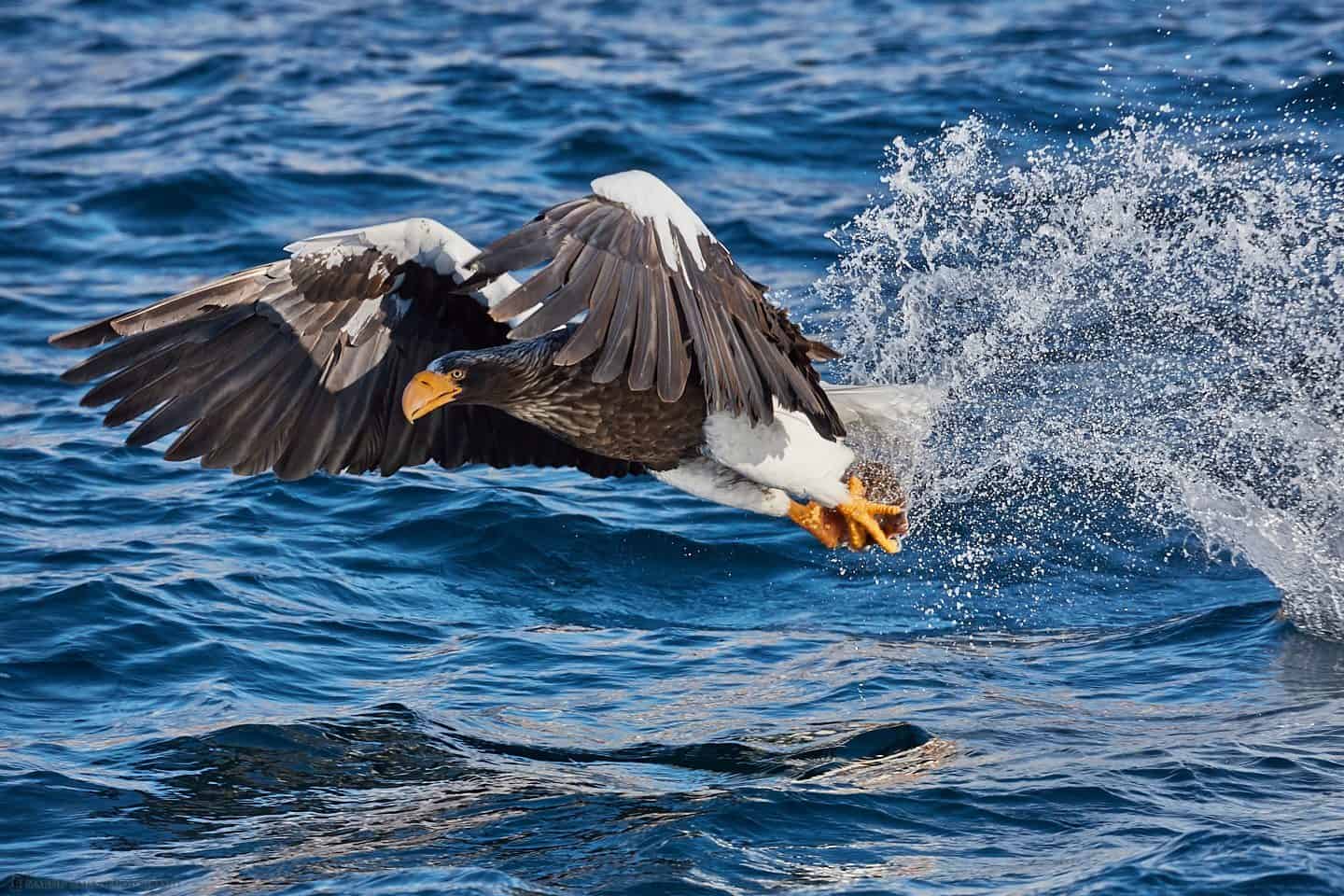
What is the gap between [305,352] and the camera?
236 inches

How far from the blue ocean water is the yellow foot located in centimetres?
32

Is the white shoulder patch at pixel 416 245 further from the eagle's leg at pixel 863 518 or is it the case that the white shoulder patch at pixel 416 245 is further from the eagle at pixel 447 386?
the eagle's leg at pixel 863 518

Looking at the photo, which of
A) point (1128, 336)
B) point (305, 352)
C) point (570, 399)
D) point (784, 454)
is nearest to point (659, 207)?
point (570, 399)

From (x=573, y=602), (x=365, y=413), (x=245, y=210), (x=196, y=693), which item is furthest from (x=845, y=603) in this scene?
(x=245, y=210)

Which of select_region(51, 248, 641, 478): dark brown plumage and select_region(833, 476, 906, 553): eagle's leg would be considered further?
select_region(833, 476, 906, 553): eagle's leg

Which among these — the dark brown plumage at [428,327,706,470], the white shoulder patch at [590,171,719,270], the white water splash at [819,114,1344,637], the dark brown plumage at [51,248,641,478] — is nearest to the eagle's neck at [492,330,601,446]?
the dark brown plumage at [428,327,706,470]

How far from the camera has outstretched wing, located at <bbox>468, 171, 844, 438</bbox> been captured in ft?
14.5

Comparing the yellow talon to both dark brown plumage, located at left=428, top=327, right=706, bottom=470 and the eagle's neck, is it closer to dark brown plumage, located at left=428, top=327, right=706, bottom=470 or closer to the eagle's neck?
dark brown plumage, located at left=428, top=327, right=706, bottom=470

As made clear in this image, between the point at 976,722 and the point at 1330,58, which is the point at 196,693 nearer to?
the point at 976,722

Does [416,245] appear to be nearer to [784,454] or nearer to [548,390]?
[548,390]

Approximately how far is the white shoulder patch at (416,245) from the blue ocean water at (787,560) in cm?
135

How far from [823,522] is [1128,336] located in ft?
8.53

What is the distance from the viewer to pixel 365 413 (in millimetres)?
6082

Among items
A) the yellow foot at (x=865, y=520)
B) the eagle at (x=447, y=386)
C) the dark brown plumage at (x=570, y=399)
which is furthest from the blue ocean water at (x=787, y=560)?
the dark brown plumage at (x=570, y=399)
